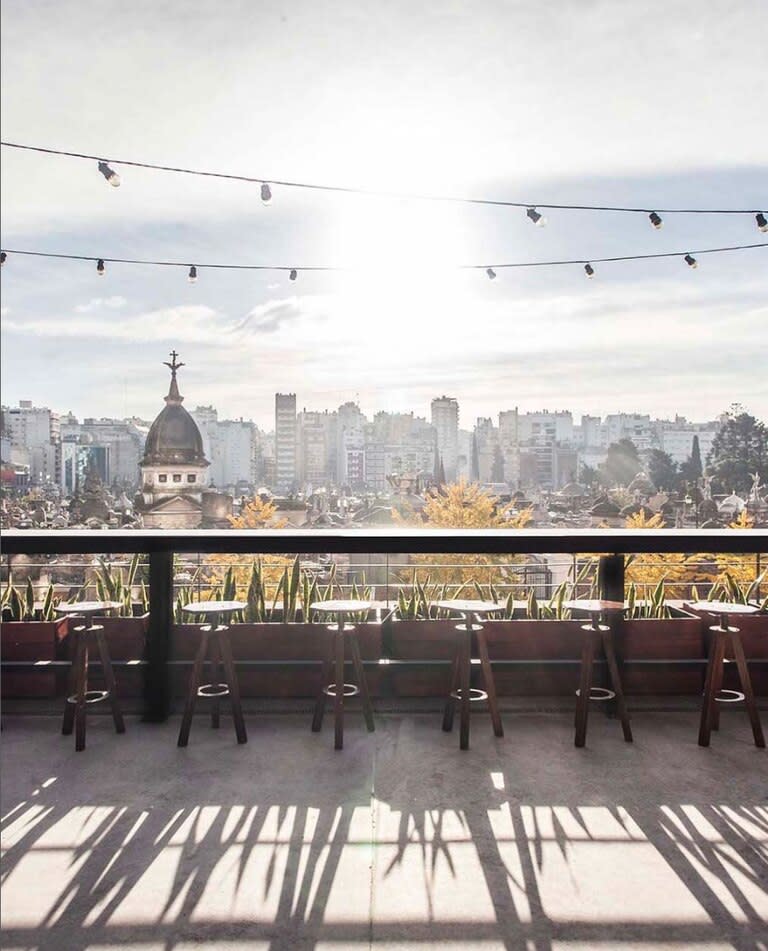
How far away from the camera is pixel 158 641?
3.88m

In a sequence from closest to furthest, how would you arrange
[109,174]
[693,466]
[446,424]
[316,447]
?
[109,174], [316,447], [693,466], [446,424]

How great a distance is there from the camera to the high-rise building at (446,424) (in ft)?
103

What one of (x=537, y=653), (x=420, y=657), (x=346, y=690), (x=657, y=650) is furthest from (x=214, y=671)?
(x=657, y=650)

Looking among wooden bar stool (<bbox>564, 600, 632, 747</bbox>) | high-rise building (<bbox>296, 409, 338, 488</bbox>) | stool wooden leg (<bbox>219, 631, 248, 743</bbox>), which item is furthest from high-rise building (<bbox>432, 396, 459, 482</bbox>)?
stool wooden leg (<bbox>219, 631, 248, 743</bbox>)

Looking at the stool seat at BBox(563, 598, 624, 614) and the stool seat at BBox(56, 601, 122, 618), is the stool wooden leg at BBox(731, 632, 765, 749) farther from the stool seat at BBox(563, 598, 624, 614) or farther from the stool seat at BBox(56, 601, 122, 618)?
the stool seat at BBox(56, 601, 122, 618)

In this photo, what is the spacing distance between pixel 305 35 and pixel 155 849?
4.16m

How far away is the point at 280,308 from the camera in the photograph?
3559 cm

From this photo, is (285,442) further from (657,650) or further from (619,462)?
(657,650)

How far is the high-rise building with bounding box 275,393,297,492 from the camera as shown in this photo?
27531mm

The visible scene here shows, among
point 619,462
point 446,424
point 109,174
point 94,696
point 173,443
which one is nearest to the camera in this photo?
point 94,696

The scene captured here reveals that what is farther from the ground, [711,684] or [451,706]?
[711,684]

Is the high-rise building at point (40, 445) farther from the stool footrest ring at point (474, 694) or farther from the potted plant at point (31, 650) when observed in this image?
the stool footrest ring at point (474, 694)

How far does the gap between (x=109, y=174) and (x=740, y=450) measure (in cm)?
3293

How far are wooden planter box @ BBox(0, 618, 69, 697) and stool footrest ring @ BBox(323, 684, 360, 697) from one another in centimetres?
152
